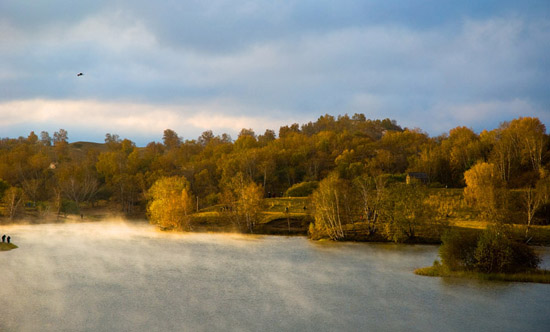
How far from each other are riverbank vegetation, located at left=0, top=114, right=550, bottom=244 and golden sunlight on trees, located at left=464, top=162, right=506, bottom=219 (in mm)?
277

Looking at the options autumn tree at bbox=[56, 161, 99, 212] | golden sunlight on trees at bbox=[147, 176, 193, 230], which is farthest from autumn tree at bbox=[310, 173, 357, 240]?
autumn tree at bbox=[56, 161, 99, 212]

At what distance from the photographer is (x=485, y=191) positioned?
66.9 meters

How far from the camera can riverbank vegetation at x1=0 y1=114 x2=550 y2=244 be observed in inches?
2504

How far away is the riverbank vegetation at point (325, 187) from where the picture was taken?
63594 millimetres

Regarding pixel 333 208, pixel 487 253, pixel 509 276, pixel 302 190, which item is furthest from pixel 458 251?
pixel 302 190

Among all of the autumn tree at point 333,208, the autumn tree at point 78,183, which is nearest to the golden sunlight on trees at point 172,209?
the autumn tree at point 333,208

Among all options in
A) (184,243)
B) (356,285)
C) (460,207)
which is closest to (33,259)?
Result: (184,243)

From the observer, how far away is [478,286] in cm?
3353

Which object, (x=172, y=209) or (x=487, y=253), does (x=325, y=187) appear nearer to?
(x=172, y=209)

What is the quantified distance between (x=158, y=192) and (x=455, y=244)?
57.4 metres

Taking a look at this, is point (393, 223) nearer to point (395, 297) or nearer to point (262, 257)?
point (262, 257)

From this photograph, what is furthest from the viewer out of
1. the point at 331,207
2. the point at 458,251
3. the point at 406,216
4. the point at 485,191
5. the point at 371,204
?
the point at 485,191

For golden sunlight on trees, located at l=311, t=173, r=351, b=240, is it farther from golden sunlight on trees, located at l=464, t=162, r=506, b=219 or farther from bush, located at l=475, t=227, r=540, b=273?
bush, located at l=475, t=227, r=540, b=273

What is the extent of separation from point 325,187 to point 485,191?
971 inches
